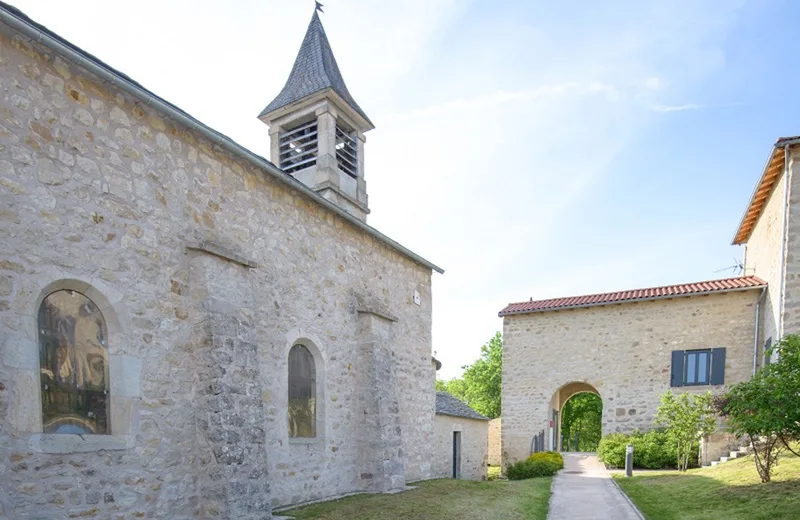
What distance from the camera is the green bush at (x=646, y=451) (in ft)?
48.1

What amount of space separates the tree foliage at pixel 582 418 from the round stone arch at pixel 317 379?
26.7 m

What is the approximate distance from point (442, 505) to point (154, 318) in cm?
566

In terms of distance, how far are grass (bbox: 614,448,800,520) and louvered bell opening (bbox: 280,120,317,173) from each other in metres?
11.5

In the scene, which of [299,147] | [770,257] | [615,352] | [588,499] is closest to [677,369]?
[615,352]

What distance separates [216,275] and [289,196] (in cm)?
249

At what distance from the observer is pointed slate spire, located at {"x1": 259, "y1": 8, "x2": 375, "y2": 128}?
13727 millimetres

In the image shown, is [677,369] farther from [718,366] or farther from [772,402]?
[772,402]

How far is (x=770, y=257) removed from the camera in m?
13.9

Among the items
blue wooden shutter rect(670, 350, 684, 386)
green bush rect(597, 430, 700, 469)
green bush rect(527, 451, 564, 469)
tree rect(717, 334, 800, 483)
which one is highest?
tree rect(717, 334, 800, 483)

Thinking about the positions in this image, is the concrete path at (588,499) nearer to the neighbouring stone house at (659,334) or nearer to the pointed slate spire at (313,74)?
the neighbouring stone house at (659,334)

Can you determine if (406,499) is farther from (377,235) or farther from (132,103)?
(132,103)

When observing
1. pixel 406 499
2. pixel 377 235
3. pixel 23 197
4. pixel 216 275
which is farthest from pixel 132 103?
pixel 406 499

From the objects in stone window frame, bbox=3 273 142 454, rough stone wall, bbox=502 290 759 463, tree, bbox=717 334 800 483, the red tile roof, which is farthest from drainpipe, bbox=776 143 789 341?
stone window frame, bbox=3 273 142 454

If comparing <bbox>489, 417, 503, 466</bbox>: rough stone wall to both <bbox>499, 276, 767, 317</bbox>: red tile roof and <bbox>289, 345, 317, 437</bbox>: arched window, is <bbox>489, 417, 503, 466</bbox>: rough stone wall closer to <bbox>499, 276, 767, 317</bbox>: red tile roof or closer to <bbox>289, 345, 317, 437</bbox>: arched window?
<bbox>499, 276, 767, 317</bbox>: red tile roof
